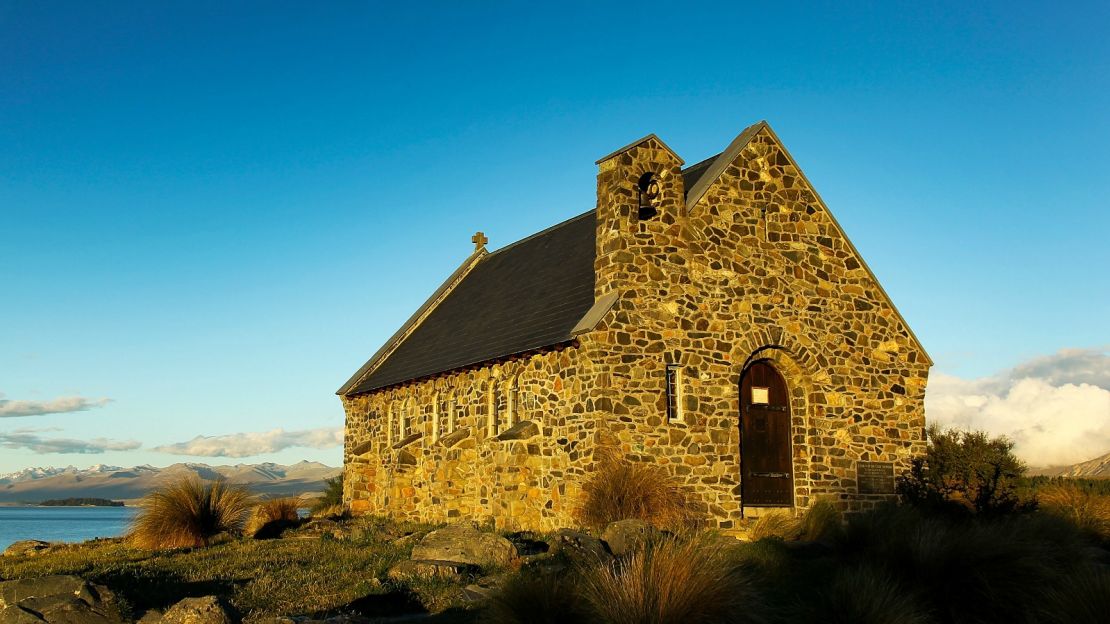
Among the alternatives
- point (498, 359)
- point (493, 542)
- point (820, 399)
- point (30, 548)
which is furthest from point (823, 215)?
point (30, 548)

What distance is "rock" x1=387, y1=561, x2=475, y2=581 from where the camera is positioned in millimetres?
12781

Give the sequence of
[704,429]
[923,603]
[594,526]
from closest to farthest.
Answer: [923,603]
[594,526]
[704,429]

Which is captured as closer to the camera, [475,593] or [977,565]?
[475,593]

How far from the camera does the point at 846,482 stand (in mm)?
21281

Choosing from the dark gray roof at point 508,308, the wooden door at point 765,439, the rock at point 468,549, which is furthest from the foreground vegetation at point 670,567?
the dark gray roof at point 508,308

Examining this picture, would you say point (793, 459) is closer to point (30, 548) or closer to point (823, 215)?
point (823, 215)

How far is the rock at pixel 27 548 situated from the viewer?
21495mm

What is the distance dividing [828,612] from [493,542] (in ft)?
17.3

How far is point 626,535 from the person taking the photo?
13719 mm

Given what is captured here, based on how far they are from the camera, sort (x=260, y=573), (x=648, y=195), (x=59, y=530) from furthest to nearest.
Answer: (x=59, y=530)
(x=648, y=195)
(x=260, y=573)

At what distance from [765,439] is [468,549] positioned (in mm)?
9163

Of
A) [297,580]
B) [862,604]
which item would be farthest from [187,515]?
[862,604]

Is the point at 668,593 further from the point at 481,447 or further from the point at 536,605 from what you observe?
the point at 481,447

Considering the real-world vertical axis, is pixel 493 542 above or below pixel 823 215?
below
